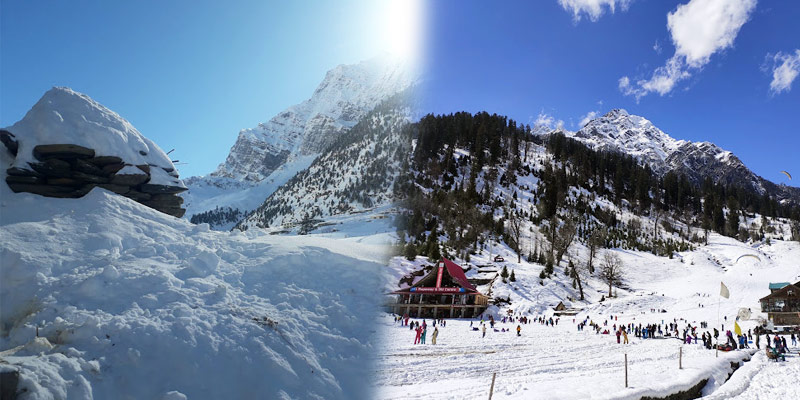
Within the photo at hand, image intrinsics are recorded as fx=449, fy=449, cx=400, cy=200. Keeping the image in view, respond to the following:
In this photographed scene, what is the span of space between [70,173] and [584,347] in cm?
2151

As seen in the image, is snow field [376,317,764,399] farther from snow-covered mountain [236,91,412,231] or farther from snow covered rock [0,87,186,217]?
snow-covered mountain [236,91,412,231]

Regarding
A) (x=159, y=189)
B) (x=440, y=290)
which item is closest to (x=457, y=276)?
(x=440, y=290)

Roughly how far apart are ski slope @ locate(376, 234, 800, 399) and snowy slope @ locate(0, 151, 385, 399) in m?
1.75

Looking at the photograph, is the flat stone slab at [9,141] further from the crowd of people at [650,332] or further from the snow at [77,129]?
the crowd of people at [650,332]

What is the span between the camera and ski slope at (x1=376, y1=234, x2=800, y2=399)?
11.3 m

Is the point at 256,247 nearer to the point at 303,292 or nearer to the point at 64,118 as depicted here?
the point at 303,292

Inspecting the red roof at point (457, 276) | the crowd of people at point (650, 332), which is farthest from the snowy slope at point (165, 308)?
the red roof at point (457, 276)

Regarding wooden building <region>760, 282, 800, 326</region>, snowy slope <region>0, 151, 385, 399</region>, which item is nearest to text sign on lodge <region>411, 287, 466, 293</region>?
snowy slope <region>0, 151, 385, 399</region>

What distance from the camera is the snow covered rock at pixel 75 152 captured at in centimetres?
1184

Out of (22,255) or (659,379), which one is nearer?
(22,255)

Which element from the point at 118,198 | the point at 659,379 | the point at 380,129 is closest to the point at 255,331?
the point at 118,198

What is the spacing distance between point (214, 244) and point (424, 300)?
994 inches

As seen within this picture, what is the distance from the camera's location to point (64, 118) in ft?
41.1

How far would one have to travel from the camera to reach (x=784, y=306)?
37.0 meters
